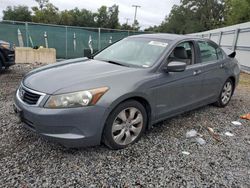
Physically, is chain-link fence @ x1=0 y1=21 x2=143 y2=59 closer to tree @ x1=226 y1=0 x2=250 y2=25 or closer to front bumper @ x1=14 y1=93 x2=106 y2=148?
front bumper @ x1=14 y1=93 x2=106 y2=148

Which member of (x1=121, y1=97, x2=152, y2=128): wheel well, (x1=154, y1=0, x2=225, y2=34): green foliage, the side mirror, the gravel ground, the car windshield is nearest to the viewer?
the gravel ground

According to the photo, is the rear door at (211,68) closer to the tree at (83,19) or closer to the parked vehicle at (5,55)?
the parked vehicle at (5,55)

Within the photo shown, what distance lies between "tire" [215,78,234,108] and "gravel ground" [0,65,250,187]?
44.7 inches

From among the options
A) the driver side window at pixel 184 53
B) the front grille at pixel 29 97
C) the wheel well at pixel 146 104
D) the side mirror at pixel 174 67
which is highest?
the driver side window at pixel 184 53

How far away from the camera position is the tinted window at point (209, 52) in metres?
4.14

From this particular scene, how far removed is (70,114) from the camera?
97.5 inches

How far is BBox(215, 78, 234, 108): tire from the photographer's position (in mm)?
4797

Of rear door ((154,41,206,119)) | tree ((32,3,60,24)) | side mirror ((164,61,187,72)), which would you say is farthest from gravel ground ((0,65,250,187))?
tree ((32,3,60,24))

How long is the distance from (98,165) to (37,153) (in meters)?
0.80

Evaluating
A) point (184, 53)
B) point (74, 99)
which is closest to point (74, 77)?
point (74, 99)

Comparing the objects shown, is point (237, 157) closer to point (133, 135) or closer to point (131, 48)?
point (133, 135)

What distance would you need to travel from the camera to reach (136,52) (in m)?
3.64

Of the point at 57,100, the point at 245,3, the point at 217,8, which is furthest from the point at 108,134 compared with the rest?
the point at 217,8

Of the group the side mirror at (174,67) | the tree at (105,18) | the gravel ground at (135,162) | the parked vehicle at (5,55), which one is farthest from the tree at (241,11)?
the gravel ground at (135,162)
